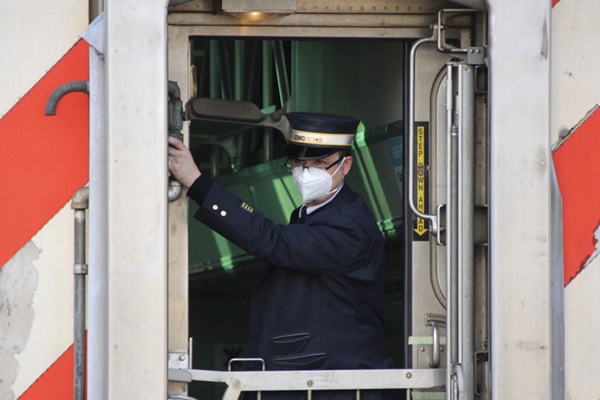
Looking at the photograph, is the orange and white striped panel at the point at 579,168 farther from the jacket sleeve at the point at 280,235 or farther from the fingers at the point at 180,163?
the fingers at the point at 180,163

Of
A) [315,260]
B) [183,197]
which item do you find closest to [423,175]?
[315,260]

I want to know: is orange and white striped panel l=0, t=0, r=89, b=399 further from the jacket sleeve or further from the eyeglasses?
the eyeglasses

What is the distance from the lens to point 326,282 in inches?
115

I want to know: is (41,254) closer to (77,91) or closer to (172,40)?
(77,91)

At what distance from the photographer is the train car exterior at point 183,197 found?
2.34 metres

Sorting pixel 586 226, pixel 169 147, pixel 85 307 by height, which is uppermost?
pixel 169 147

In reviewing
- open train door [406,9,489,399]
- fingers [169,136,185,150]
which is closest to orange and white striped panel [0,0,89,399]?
fingers [169,136,185,150]

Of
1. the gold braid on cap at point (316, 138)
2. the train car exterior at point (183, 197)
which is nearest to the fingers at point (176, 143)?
the train car exterior at point (183, 197)

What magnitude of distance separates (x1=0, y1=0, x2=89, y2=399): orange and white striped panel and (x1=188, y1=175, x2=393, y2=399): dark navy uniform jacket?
0.37 metres

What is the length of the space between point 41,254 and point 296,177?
0.82 m

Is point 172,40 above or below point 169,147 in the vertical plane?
above

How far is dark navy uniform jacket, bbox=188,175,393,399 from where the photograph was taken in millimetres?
2740

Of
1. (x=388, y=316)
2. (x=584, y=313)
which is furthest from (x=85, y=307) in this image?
(x=388, y=316)

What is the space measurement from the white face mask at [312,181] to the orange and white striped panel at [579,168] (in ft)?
2.40
